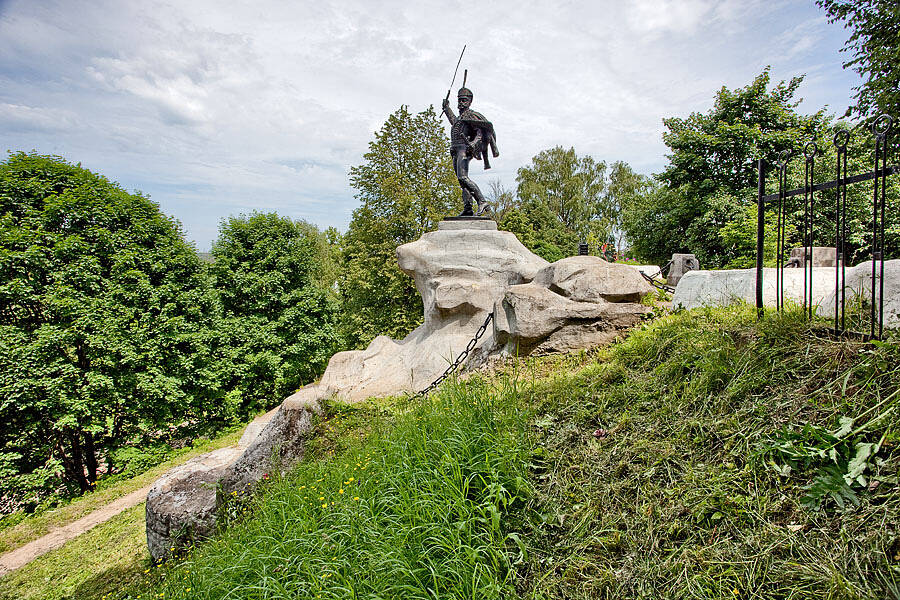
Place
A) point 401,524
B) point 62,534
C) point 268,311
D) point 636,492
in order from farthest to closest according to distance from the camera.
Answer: point 268,311, point 62,534, point 401,524, point 636,492

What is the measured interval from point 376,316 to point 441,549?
17629 millimetres

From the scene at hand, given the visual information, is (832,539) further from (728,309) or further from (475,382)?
(475,382)

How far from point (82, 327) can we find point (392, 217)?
1199cm

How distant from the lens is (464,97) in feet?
33.8

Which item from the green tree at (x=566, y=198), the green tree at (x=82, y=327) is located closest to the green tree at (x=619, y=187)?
the green tree at (x=566, y=198)

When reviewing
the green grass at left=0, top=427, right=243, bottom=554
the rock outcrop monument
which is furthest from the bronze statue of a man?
the green grass at left=0, top=427, right=243, bottom=554

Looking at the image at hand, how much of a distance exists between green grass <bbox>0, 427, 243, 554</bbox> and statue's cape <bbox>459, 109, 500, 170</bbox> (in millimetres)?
12692

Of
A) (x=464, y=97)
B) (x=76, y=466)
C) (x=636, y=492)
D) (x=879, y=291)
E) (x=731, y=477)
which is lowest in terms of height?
(x=76, y=466)

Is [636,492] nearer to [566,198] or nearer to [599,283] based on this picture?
[599,283]

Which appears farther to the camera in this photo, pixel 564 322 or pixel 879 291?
pixel 564 322

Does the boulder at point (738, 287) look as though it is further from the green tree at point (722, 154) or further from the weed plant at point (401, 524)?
the green tree at point (722, 154)

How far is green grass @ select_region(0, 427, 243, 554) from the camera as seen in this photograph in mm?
9852

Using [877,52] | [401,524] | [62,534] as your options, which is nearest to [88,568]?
[62,534]

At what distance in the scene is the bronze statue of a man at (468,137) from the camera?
1030cm
